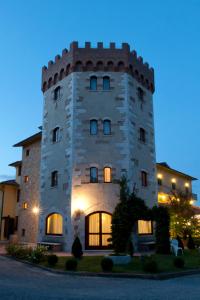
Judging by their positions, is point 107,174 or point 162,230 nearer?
point 162,230

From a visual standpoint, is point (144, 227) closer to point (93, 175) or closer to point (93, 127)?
point (93, 175)

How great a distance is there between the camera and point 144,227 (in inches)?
887

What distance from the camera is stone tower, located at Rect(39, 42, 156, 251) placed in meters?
21.3

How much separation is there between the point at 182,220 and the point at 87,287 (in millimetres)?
16348

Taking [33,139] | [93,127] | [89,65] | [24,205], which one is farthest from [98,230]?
[33,139]

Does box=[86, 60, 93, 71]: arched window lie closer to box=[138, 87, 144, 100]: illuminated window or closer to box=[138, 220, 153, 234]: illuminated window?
box=[138, 87, 144, 100]: illuminated window

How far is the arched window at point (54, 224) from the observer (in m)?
22.2

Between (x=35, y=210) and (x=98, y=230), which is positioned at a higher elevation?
(x=35, y=210)

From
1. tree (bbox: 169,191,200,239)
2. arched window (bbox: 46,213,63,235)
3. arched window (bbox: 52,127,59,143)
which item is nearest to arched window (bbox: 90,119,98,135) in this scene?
arched window (bbox: 52,127,59,143)

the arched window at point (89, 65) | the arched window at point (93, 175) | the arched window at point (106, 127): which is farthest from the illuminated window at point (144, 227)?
the arched window at point (89, 65)

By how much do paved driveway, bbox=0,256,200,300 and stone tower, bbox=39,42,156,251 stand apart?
868cm

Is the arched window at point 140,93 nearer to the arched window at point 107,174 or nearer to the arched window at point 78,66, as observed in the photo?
the arched window at point 78,66

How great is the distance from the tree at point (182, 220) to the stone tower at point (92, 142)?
2.53 m

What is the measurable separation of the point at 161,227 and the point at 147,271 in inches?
315
